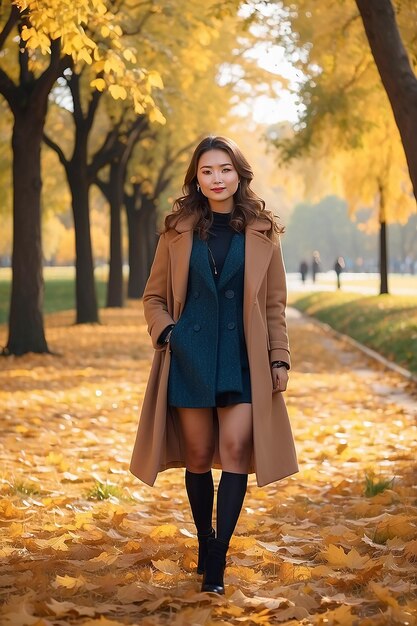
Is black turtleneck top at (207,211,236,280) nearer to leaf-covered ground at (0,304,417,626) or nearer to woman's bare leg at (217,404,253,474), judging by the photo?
woman's bare leg at (217,404,253,474)

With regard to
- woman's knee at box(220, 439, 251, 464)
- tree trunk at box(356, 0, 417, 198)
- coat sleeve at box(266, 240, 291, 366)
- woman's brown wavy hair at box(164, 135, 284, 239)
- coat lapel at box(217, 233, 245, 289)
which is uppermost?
tree trunk at box(356, 0, 417, 198)

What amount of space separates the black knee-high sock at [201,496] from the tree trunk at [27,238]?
12.0 m

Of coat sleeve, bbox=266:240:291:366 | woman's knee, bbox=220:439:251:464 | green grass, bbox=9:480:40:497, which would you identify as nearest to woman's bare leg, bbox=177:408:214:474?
woman's knee, bbox=220:439:251:464

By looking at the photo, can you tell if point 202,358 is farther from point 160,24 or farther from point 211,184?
point 160,24

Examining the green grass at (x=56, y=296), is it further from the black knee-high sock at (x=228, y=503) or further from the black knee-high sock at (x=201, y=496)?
the black knee-high sock at (x=228, y=503)

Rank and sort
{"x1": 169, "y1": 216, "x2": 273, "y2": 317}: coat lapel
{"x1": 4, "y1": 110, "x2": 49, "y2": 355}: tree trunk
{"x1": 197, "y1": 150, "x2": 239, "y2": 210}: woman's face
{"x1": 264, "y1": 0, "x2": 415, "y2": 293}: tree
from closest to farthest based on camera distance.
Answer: {"x1": 169, "y1": 216, "x2": 273, "y2": 317}: coat lapel, {"x1": 197, "y1": 150, "x2": 239, "y2": 210}: woman's face, {"x1": 4, "y1": 110, "x2": 49, "y2": 355}: tree trunk, {"x1": 264, "y1": 0, "x2": 415, "y2": 293}: tree

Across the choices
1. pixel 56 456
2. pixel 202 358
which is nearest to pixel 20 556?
pixel 202 358

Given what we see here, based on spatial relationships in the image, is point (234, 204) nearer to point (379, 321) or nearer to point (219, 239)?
point (219, 239)

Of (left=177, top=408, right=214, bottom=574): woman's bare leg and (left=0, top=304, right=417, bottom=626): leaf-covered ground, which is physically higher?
(left=177, top=408, right=214, bottom=574): woman's bare leg

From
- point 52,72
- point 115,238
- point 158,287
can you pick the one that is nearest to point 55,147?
point 52,72

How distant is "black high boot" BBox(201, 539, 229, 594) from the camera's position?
4555 millimetres

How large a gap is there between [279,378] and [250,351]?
0.69 feet

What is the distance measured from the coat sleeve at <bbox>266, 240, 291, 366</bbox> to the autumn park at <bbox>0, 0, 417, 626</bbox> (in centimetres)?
20

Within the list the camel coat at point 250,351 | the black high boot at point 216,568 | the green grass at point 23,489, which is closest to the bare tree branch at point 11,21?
the green grass at point 23,489
